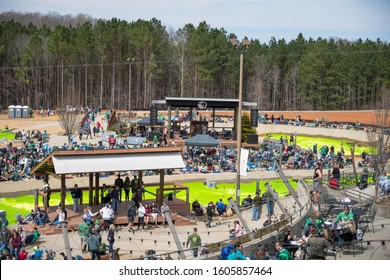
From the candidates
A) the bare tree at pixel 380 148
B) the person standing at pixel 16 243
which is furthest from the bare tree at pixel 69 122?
the person standing at pixel 16 243

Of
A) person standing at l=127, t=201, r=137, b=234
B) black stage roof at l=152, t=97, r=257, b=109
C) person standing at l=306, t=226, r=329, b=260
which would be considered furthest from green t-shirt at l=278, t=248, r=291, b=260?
black stage roof at l=152, t=97, r=257, b=109

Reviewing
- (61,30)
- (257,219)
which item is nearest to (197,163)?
(257,219)

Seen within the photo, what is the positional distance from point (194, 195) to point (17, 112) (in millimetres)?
32174

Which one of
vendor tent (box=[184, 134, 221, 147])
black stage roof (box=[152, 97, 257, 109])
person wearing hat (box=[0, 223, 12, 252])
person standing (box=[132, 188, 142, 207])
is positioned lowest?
person wearing hat (box=[0, 223, 12, 252])

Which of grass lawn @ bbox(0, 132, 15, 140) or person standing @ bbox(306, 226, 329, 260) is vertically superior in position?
person standing @ bbox(306, 226, 329, 260)

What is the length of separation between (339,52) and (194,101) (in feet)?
106

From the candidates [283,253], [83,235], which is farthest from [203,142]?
[283,253]

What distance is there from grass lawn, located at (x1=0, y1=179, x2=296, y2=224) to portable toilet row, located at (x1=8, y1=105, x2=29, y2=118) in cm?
2949

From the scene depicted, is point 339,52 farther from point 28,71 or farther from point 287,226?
point 287,226

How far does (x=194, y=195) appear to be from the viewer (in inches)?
1065

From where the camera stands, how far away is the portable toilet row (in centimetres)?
5538

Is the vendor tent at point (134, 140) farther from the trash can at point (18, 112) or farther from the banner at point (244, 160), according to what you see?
the trash can at point (18, 112)

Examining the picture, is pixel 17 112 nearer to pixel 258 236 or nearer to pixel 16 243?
pixel 16 243

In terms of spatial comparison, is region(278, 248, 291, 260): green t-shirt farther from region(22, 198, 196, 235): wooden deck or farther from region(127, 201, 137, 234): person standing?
region(22, 198, 196, 235): wooden deck
